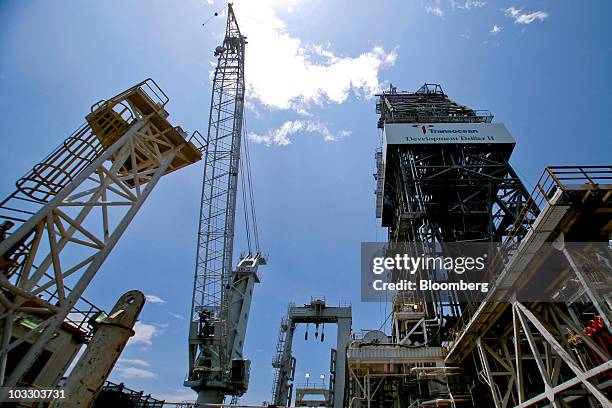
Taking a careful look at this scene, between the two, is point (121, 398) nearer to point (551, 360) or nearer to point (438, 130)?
point (551, 360)

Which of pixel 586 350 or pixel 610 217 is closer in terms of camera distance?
pixel 610 217

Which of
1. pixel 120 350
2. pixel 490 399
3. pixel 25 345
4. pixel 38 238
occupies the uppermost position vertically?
pixel 490 399

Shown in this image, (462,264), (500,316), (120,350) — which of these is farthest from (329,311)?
(120,350)

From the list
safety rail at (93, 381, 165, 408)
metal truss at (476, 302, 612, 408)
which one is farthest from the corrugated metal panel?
safety rail at (93, 381, 165, 408)

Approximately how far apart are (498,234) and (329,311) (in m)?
17.2

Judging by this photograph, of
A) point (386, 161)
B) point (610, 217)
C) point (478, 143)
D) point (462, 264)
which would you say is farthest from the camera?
point (386, 161)

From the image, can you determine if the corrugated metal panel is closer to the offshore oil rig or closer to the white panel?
the offshore oil rig

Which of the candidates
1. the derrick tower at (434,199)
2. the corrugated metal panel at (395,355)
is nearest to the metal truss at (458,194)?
the derrick tower at (434,199)

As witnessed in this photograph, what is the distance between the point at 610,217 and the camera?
986cm

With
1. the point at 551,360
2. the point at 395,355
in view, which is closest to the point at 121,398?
the point at 395,355

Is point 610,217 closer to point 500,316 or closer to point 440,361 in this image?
point 500,316
